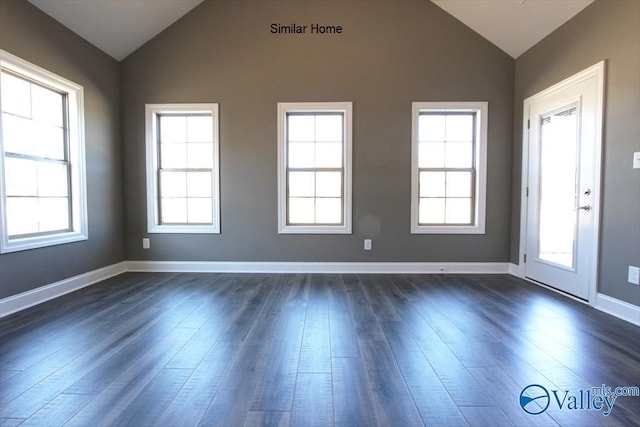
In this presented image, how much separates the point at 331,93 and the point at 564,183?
285 centimetres

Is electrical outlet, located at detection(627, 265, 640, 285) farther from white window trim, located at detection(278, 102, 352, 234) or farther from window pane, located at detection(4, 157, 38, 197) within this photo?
window pane, located at detection(4, 157, 38, 197)

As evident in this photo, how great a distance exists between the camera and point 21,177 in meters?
2.82

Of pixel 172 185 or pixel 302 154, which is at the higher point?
pixel 302 154

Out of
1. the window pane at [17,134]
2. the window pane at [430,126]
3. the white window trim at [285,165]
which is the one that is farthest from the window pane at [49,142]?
the window pane at [430,126]

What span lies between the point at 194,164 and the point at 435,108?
3324mm

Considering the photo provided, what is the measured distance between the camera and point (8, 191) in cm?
269

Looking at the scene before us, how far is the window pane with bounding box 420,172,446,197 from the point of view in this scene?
4.04 m

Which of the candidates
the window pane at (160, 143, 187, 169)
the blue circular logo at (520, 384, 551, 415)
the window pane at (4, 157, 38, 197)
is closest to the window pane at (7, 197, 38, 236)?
the window pane at (4, 157, 38, 197)

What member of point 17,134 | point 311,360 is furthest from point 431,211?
point 17,134

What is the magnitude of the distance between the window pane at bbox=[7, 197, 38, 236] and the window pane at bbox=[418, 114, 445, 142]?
441 centimetres

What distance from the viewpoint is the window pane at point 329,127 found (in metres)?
4.03

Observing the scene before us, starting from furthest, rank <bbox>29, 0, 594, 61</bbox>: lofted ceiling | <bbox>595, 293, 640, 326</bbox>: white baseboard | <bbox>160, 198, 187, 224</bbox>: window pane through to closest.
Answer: <bbox>160, 198, 187, 224</bbox>: window pane, <bbox>29, 0, 594, 61</bbox>: lofted ceiling, <bbox>595, 293, 640, 326</bbox>: white baseboard

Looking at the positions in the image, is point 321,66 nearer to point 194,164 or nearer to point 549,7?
point 194,164

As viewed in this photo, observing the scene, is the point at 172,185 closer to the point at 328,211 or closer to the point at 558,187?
the point at 328,211
